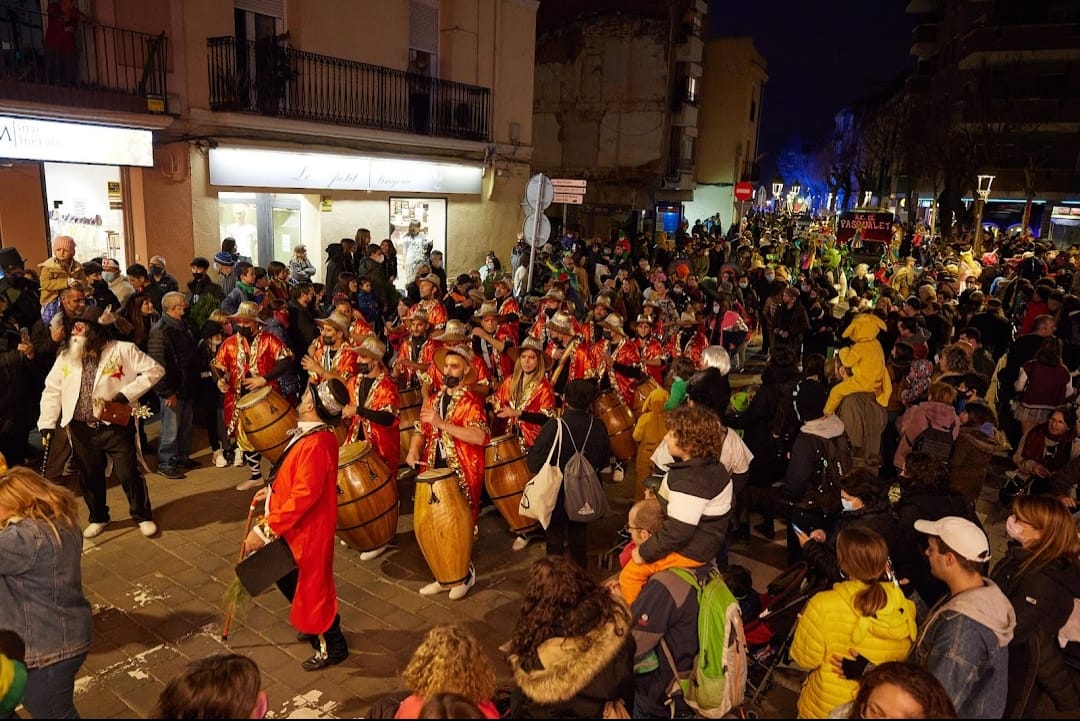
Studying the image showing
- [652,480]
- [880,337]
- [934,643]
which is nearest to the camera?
[934,643]

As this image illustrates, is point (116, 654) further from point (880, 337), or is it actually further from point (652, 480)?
point (880, 337)

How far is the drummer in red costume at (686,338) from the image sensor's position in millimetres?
9948

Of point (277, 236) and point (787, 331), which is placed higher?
point (277, 236)

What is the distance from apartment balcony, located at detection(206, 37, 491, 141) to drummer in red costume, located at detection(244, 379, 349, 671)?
1049 centimetres

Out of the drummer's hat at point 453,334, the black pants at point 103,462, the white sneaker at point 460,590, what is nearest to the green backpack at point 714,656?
the white sneaker at point 460,590

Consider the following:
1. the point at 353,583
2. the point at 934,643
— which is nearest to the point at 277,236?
the point at 353,583

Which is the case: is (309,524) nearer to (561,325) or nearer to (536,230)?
(561,325)

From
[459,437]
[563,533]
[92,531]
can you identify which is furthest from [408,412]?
[92,531]

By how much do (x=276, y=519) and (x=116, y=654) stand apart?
165 cm

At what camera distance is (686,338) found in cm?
1021

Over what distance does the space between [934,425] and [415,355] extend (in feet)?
17.0

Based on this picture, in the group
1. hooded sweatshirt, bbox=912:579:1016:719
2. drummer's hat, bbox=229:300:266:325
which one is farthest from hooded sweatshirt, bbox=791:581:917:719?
drummer's hat, bbox=229:300:266:325

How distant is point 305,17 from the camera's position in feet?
48.6

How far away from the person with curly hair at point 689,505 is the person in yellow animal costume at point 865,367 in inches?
162
